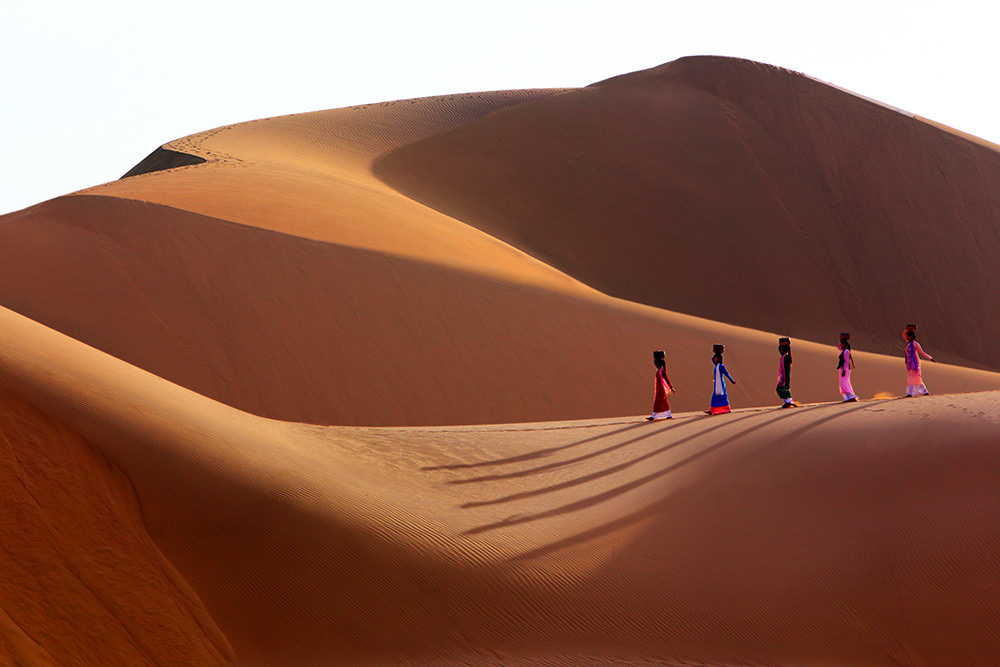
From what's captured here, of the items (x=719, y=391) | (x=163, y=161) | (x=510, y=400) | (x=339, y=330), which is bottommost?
(x=510, y=400)

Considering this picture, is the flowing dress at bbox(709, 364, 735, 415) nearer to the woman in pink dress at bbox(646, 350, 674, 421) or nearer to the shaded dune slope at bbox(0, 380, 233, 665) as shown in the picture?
the woman in pink dress at bbox(646, 350, 674, 421)

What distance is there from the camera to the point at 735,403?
2091cm

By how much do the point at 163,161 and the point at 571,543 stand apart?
113ft

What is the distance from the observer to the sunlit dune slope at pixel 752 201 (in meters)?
35.7

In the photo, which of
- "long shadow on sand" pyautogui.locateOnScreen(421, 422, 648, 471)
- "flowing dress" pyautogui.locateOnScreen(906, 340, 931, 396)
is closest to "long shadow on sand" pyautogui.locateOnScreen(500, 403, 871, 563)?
"long shadow on sand" pyautogui.locateOnScreen(421, 422, 648, 471)

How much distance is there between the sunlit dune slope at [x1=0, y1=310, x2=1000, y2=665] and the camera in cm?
852

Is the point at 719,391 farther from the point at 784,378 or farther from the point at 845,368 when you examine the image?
the point at 845,368

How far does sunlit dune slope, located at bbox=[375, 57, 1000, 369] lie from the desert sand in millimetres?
145

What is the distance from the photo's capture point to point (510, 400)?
19406 mm

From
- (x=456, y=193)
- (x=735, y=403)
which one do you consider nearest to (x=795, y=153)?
(x=456, y=193)

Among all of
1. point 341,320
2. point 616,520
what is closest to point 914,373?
point 616,520

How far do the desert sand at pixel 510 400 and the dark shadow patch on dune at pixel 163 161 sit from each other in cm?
26

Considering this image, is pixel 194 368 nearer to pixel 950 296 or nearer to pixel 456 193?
pixel 456 193

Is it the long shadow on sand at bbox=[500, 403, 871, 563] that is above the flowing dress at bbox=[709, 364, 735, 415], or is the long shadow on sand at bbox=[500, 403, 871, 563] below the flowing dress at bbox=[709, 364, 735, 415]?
below
